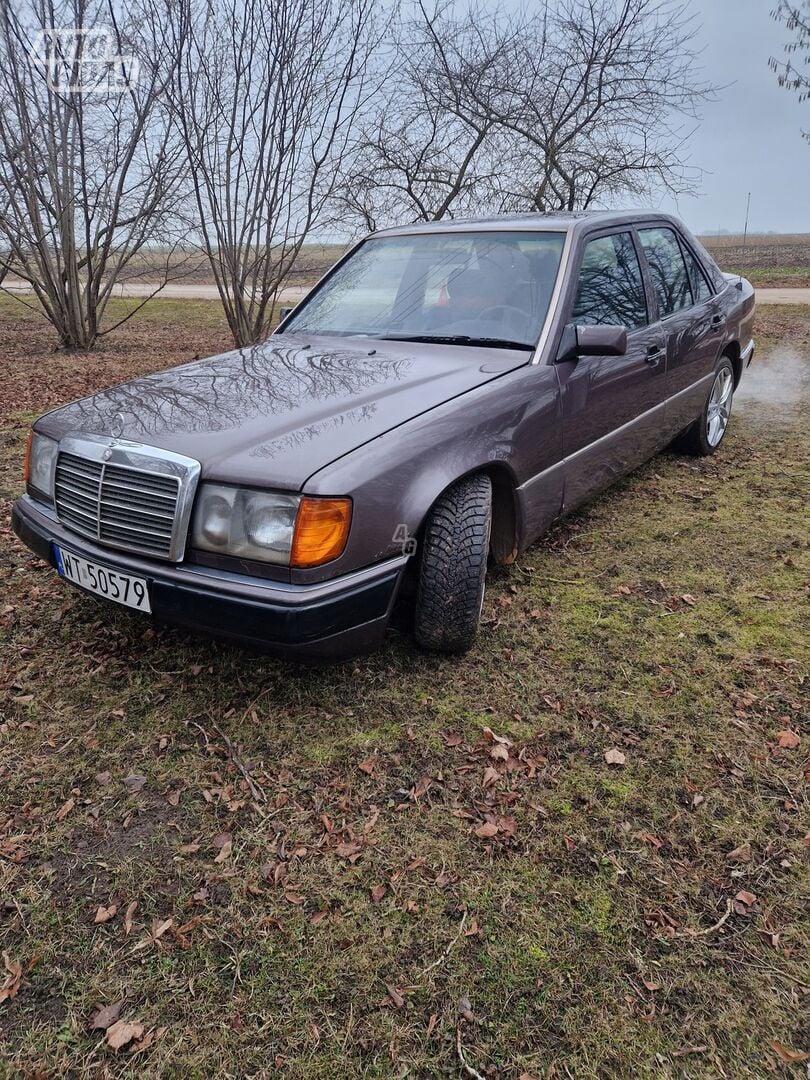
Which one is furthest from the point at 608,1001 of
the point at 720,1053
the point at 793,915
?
the point at 793,915

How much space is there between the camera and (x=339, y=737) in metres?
2.49

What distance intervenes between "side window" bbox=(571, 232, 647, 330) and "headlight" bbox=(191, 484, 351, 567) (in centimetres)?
174

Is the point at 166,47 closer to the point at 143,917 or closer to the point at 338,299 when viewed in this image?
the point at 338,299

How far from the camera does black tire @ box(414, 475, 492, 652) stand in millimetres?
2625

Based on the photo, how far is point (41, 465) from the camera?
9.21ft

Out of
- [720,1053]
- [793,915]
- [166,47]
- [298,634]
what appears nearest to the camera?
[720,1053]

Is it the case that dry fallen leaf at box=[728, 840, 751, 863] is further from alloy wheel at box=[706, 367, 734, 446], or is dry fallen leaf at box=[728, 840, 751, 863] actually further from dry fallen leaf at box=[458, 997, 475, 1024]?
alloy wheel at box=[706, 367, 734, 446]

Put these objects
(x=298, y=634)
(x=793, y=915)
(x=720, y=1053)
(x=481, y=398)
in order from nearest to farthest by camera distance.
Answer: (x=720, y=1053)
(x=793, y=915)
(x=298, y=634)
(x=481, y=398)

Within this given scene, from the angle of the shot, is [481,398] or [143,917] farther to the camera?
[481,398]

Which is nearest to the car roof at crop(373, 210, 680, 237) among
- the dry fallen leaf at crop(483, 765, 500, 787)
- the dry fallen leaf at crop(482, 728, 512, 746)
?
the dry fallen leaf at crop(482, 728, 512, 746)

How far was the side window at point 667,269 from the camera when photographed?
4160 mm

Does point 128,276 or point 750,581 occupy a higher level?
point 128,276

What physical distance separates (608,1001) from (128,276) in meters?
12.4

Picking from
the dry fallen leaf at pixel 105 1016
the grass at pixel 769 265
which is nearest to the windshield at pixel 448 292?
the dry fallen leaf at pixel 105 1016
